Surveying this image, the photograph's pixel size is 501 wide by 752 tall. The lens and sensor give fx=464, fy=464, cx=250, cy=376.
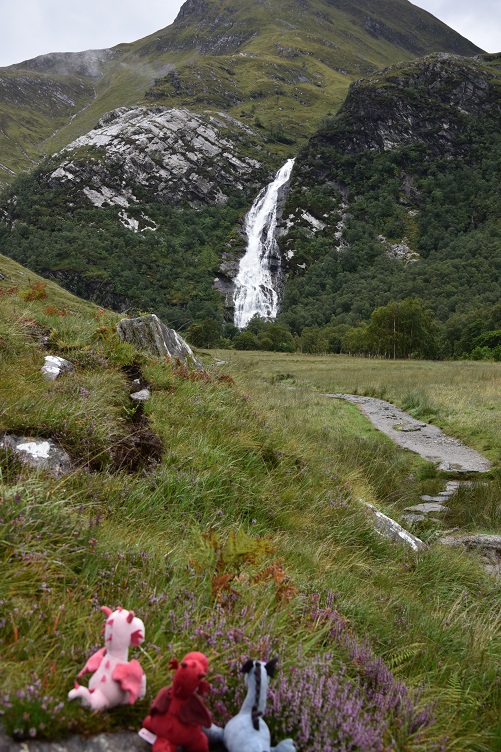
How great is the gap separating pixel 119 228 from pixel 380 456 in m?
189

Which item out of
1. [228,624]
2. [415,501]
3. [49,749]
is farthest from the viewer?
[415,501]

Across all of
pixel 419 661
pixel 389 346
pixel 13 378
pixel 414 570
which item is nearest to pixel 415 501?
pixel 414 570

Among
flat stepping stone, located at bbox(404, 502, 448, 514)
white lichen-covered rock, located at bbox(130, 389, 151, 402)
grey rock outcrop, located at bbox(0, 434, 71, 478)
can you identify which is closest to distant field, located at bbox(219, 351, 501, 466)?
flat stepping stone, located at bbox(404, 502, 448, 514)

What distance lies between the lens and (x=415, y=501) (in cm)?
1009

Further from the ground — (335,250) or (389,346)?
(335,250)

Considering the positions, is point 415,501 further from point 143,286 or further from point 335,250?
point 335,250

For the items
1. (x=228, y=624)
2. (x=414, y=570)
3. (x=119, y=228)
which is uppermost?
(x=119, y=228)

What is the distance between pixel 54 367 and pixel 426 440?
14.1 metres

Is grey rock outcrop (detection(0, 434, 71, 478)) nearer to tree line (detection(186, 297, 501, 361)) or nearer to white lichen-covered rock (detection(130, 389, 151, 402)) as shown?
white lichen-covered rock (detection(130, 389, 151, 402))

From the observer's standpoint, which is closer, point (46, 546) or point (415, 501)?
point (46, 546)

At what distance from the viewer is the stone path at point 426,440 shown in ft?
43.9

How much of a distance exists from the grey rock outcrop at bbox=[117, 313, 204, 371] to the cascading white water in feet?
424

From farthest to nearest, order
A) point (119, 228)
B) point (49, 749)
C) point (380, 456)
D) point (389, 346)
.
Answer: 1. point (119, 228)
2. point (389, 346)
3. point (380, 456)
4. point (49, 749)

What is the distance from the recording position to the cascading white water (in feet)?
493
